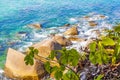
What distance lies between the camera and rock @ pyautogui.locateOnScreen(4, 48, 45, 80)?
26.8 feet

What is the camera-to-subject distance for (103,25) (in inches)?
547

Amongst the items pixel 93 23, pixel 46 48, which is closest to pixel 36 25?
pixel 93 23

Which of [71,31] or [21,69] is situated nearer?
[21,69]

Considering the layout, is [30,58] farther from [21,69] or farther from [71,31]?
[71,31]

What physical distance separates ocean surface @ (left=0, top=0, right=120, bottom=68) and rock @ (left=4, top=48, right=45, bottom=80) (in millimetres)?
1669

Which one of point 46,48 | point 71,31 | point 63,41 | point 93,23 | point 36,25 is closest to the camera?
point 46,48

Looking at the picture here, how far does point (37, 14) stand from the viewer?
52.4ft

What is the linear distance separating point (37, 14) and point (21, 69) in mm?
7870

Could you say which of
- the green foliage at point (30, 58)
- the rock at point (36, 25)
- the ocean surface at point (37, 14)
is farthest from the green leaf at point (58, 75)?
the rock at point (36, 25)

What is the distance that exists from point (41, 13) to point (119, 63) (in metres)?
12.3

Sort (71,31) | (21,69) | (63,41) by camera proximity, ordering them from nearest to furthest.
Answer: (21,69) < (63,41) < (71,31)

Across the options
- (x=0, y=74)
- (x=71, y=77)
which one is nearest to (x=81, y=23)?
(x=0, y=74)

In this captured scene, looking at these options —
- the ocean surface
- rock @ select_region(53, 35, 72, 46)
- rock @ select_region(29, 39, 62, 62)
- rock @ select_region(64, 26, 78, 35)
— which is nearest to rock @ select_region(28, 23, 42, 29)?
the ocean surface

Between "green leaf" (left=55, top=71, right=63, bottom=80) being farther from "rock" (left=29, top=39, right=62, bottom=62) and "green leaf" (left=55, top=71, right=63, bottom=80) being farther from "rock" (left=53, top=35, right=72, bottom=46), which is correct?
"rock" (left=53, top=35, right=72, bottom=46)
